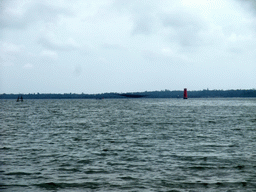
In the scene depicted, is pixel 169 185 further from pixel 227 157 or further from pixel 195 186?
pixel 227 157

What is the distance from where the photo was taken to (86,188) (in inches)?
507

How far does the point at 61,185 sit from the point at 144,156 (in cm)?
736

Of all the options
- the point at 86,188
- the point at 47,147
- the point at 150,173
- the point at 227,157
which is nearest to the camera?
the point at 86,188

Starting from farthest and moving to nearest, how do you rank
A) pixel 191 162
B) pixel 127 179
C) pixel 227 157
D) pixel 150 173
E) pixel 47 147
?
pixel 47 147, pixel 227 157, pixel 191 162, pixel 150 173, pixel 127 179

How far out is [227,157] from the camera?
19.3 metres

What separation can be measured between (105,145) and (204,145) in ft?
24.3

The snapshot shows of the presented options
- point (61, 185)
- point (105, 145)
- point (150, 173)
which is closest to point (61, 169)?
point (61, 185)

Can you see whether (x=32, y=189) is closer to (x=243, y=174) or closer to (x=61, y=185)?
(x=61, y=185)

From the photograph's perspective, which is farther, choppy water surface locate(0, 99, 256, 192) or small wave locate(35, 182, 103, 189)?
choppy water surface locate(0, 99, 256, 192)

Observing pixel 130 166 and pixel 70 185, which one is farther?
pixel 130 166

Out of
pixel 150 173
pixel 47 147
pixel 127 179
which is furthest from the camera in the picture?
pixel 47 147

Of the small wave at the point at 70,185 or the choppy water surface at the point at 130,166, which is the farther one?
the choppy water surface at the point at 130,166

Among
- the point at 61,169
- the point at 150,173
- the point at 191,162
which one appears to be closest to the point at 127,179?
the point at 150,173

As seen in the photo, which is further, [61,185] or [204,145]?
[204,145]
